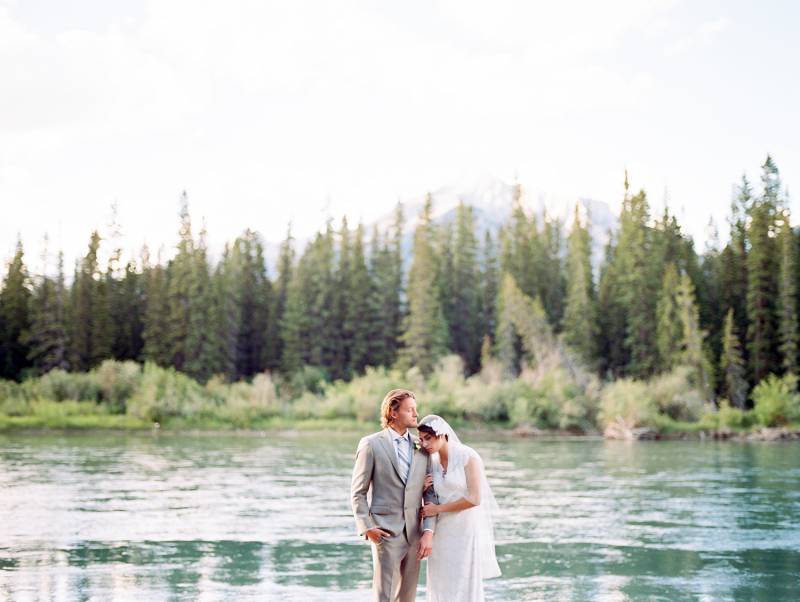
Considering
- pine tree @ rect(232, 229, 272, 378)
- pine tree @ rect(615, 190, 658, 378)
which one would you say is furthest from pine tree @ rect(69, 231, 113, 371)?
pine tree @ rect(615, 190, 658, 378)

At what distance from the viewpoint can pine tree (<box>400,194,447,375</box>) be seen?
73312 mm

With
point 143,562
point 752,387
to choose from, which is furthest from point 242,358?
point 143,562

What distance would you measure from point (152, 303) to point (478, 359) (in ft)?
85.8

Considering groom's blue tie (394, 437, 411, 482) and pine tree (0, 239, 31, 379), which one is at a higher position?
pine tree (0, 239, 31, 379)

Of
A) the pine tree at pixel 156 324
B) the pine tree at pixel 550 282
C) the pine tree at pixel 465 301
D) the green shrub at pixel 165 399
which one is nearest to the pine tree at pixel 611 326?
the pine tree at pixel 550 282

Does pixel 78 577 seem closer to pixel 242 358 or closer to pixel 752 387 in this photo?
pixel 752 387

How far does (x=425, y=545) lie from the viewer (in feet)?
23.9

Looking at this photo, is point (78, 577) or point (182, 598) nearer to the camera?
point (182, 598)

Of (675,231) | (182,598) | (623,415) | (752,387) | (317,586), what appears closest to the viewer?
(182,598)

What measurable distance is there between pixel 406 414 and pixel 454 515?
2.97 ft

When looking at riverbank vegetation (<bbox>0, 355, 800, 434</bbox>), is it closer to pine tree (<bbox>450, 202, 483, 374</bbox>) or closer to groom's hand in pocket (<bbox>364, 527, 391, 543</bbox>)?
pine tree (<bbox>450, 202, 483, 374</bbox>)

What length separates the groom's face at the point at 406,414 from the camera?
23.5ft

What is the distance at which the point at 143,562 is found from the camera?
1585 cm

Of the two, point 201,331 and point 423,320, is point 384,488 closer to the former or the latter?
point 423,320
